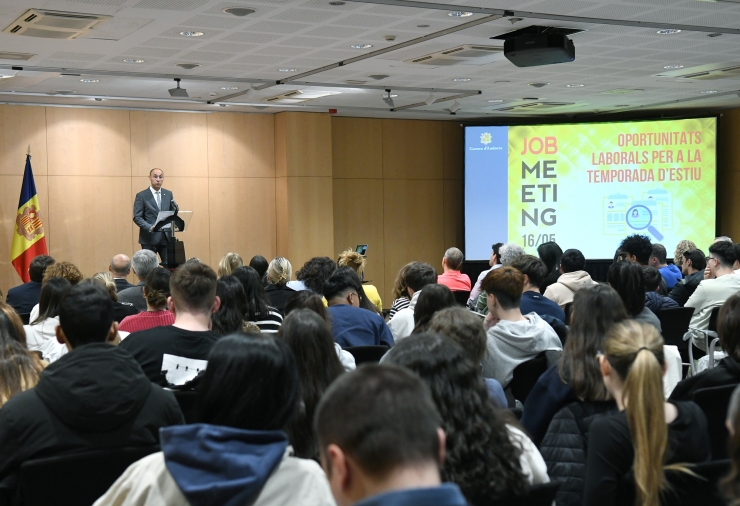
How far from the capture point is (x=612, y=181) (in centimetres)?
1457

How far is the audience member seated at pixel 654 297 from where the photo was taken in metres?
6.39

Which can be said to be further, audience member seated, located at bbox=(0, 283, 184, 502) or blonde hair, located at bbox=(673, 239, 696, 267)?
blonde hair, located at bbox=(673, 239, 696, 267)

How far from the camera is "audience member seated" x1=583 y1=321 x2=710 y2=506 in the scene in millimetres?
2283

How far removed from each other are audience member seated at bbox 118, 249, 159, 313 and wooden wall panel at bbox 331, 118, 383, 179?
322 inches

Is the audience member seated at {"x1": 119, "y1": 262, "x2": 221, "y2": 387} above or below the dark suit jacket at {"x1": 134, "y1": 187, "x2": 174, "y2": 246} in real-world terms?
below

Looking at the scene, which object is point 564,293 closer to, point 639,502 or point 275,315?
point 275,315

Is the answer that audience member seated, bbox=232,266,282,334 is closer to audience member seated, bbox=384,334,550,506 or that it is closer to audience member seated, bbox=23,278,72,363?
audience member seated, bbox=23,278,72,363

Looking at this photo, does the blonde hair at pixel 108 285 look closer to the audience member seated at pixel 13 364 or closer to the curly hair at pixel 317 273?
the curly hair at pixel 317 273

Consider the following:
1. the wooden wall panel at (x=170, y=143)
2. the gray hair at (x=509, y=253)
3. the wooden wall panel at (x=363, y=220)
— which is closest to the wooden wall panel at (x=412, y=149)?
the wooden wall panel at (x=363, y=220)

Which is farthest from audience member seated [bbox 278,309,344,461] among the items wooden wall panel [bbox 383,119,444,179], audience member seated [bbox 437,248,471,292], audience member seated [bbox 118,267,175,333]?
wooden wall panel [bbox 383,119,444,179]

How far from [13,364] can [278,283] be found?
3955 mm

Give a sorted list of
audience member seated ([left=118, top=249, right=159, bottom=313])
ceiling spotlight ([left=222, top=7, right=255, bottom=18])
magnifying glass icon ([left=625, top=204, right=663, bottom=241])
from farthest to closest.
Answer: magnifying glass icon ([left=625, top=204, right=663, bottom=241]) → ceiling spotlight ([left=222, top=7, right=255, bottom=18]) → audience member seated ([left=118, top=249, right=159, bottom=313])

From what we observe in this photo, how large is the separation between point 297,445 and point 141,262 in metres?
4.81

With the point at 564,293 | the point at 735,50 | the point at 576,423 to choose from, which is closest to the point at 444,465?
the point at 576,423
